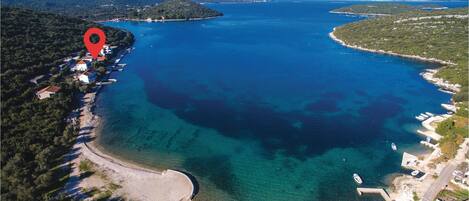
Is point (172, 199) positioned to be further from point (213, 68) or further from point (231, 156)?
point (213, 68)

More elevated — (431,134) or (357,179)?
(431,134)

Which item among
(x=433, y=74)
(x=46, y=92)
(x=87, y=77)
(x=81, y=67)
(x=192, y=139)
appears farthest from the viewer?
(x=433, y=74)

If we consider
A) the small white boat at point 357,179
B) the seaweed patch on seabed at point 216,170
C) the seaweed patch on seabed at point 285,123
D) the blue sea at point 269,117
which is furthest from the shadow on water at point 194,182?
the small white boat at point 357,179

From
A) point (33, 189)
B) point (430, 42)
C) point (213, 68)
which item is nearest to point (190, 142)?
point (33, 189)

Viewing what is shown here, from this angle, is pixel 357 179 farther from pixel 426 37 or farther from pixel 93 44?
pixel 426 37

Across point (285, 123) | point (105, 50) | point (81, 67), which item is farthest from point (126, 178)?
point (105, 50)

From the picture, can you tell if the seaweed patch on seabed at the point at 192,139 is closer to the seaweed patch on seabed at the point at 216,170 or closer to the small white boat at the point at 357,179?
the seaweed patch on seabed at the point at 216,170
